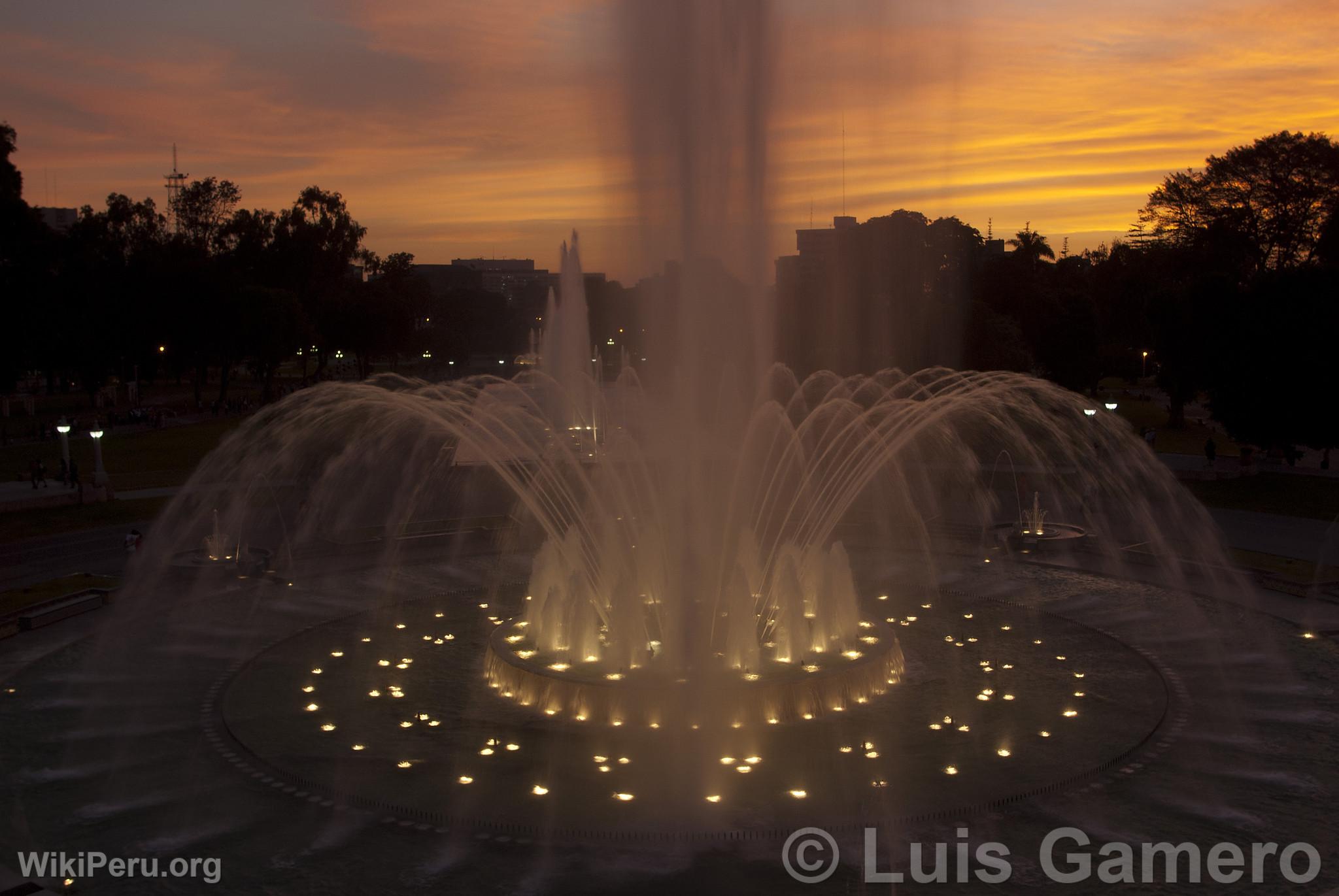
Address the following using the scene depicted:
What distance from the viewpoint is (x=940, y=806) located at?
44.3ft

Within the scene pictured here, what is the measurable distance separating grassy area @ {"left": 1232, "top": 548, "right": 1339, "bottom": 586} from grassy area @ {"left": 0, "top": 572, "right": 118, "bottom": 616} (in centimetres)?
2895

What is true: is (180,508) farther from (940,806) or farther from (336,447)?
(940,806)

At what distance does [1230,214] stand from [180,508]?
64.2m

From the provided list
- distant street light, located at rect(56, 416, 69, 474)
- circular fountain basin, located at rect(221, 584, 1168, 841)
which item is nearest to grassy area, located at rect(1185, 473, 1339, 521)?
circular fountain basin, located at rect(221, 584, 1168, 841)

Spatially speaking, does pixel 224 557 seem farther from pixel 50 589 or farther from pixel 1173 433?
pixel 1173 433

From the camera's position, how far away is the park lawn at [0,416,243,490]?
151ft

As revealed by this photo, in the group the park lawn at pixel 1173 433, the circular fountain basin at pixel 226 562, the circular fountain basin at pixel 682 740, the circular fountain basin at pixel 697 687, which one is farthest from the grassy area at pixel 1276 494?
the circular fountain basin at pixel 226 562

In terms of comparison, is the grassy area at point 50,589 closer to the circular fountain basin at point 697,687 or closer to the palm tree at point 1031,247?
the circular fountain basin at point 697,687

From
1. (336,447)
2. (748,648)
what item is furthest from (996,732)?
(336,447)

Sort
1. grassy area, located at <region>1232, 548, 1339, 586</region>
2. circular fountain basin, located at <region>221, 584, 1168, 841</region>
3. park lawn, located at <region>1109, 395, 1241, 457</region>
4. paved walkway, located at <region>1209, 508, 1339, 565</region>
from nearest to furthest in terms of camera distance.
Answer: circular fountain basin, located at <region>221, 584, 1168, 841</region> < grassy area, located at <region>1232, 548, 1339, 586</region> < paved walkway, located at <region>1209, 508, 1339, 565</region> < park lawn, located at <region>1109, 395, 1241, 457</region>

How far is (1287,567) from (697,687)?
60.9 ft

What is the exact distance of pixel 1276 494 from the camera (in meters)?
40.1

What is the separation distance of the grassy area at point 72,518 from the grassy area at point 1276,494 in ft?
128

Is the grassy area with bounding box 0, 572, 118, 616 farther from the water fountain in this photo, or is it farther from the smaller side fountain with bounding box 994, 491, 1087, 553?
the smaller side fountain with bounding box 994, 491, 1087, 553
